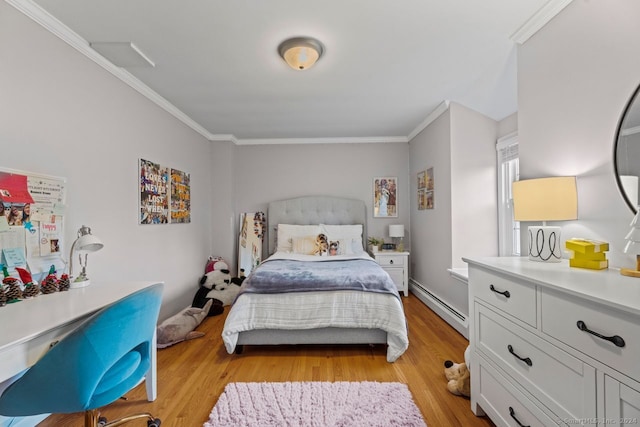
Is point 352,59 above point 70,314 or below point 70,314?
above

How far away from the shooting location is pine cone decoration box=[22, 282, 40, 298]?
4.94 feet

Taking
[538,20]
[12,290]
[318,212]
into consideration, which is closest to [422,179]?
[318,212]

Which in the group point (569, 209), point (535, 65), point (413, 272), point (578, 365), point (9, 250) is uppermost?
point (535, 65)

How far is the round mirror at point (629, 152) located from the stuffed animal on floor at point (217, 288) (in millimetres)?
3760

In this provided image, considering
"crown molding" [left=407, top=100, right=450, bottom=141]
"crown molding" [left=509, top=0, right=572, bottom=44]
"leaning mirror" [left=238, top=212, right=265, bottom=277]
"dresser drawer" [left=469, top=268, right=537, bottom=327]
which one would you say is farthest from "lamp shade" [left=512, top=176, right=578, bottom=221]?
"leaning mirror" [left=238, top=212, right=265, bottom=277]

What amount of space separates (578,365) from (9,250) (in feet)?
9.25

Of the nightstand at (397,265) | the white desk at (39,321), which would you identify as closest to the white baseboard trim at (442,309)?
the nightstand at (397,265)

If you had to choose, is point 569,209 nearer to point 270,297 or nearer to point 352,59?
point 352,59

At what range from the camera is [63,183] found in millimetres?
1923

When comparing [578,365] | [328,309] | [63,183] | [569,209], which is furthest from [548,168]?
[63,183]

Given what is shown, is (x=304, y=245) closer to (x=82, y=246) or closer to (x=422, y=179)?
(x=422, y=179)

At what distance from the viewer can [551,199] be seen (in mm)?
1560

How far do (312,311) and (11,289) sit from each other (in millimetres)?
1902

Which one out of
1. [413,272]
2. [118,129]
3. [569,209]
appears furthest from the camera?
[413,272]
